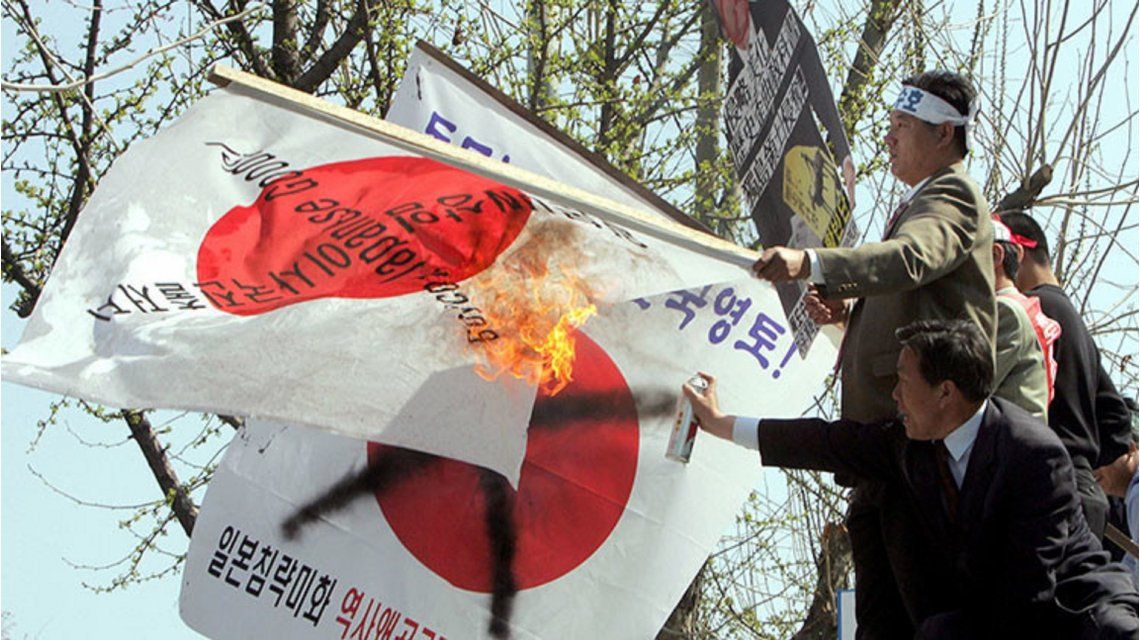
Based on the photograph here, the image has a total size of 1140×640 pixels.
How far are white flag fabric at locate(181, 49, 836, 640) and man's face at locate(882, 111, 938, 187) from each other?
82cm

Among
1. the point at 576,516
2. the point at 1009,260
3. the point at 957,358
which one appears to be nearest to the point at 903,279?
the point at 957,358

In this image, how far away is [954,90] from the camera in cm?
534

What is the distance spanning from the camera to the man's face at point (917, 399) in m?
4.83

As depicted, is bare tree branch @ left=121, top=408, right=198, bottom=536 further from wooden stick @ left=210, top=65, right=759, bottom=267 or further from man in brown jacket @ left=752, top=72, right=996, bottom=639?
man in brown jacket @ left=752, top=72, right=996, bottom=639

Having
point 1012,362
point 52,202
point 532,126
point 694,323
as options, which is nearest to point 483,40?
point 52,202

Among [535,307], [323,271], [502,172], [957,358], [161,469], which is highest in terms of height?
[502,172]

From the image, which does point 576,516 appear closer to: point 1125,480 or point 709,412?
Answer: point 709,412

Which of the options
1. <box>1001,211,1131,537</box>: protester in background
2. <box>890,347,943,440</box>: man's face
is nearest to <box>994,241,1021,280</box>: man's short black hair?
<box>1001,211,1131,537</box>: protester in background

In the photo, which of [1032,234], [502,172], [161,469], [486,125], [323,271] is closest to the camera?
[502,172]

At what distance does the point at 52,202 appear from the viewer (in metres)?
12.4

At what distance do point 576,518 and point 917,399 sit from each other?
5.13 feet

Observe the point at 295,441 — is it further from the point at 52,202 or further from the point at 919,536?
the point at 52,202

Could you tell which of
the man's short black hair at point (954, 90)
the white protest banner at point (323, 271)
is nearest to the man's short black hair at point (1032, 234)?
the man's short black hair at point (954, 90)

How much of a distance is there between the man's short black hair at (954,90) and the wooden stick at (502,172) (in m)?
0.65
